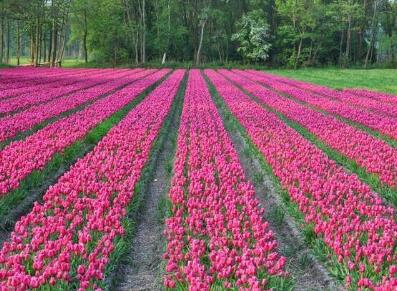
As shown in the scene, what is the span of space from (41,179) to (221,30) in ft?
238

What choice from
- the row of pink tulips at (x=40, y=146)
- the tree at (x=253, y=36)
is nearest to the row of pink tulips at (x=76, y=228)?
the row of pink tulips at (x=40, y=146)

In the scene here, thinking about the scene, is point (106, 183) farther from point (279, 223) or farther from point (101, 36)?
point (101, 36)

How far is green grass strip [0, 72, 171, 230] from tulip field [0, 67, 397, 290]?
0.03m

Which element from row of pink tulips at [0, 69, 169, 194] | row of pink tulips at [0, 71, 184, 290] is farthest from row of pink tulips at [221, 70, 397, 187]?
row of pink tulips at [0, 69, 169, 194]

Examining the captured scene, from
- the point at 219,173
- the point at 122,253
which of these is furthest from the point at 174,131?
the point at 122,253

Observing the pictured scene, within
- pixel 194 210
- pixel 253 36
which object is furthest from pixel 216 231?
pixel 253 36

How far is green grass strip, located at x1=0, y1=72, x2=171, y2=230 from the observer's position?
766 centimetres

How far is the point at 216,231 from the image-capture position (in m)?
6.47

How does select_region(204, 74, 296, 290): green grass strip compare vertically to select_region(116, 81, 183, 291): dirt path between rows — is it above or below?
above

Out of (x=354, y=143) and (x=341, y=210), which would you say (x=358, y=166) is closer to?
(x=354, y=143)

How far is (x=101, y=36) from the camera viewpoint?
72438mm

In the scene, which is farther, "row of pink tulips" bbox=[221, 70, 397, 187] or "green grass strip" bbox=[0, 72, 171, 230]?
"row of pink tulips" bbox=[221, 70, 397, 187]

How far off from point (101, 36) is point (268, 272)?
71460 millimetres

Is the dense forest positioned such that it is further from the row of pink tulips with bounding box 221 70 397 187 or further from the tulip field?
the tulip field
